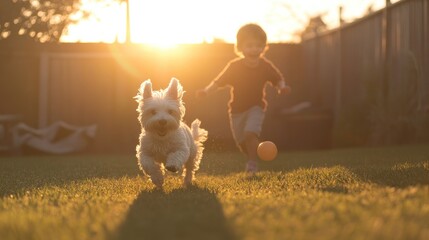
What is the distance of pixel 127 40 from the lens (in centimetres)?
1903

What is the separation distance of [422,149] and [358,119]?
3601 mm

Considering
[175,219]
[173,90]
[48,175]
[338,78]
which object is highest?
[338,78]

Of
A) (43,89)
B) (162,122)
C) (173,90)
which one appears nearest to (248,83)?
(173,90)

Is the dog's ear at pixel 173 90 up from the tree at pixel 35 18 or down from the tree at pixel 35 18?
down

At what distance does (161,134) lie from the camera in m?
6.63

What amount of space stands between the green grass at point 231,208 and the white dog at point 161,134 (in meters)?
0.23

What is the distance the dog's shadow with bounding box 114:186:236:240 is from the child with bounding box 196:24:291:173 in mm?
3507

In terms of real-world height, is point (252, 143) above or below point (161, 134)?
below

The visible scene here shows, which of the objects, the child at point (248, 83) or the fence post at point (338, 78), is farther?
the fence post at point (338, 78)

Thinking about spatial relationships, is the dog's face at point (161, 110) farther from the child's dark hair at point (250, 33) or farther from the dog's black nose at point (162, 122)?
the child's dark hair at point (250, 33)

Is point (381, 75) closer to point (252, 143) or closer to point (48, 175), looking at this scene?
point (252, 143)

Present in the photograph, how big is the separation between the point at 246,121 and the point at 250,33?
105 centimetres

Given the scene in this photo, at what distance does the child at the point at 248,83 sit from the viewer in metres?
8.85

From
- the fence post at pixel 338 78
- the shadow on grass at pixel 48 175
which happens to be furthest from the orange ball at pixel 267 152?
the fence post at pixel 338 78
